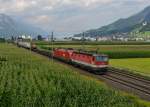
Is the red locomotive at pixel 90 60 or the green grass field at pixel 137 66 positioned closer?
the red locomotive at pixel 90 60

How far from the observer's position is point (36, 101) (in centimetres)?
3525

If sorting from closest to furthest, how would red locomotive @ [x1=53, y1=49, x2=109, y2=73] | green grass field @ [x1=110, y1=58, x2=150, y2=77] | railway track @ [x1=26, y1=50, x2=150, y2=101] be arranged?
railway track @ [x1=26, y1=50, x2=150, y2=101]
red locomotive @ [x1=53, y1=49, x2=109, y2=73]
green grass field @ [x1=110, y1=58, x2=150, y2=77]

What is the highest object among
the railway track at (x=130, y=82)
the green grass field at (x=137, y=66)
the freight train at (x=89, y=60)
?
the freight train at (x=89, y=60)

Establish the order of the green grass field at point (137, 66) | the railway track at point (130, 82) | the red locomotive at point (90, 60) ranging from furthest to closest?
the green grass field at point (137, 66) < the red locomotive at point (90, 60) < the railway track at point (130, 82)

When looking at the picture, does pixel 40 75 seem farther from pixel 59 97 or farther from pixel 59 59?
pixel 59 59

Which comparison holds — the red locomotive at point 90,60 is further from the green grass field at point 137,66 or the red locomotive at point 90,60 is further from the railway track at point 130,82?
the green grass field at point 137,66

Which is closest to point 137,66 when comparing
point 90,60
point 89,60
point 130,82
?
point 89,60

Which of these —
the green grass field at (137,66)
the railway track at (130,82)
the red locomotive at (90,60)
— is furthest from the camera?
the green grass field at (137,66)

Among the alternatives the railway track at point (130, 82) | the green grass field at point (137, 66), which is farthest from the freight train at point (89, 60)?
the green grass field at point (137, 66)

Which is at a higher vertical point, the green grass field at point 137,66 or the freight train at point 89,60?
the freight train at point 89,60

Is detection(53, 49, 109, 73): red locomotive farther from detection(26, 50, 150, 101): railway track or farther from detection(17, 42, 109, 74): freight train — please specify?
detection(26, 50, 150, 101): railway track

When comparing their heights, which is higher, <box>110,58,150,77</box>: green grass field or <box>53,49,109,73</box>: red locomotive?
<box>53,49,109,73</box>: red locomotive

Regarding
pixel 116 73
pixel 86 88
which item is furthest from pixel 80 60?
pixel 86 88

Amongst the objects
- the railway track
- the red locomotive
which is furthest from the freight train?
the railway track
